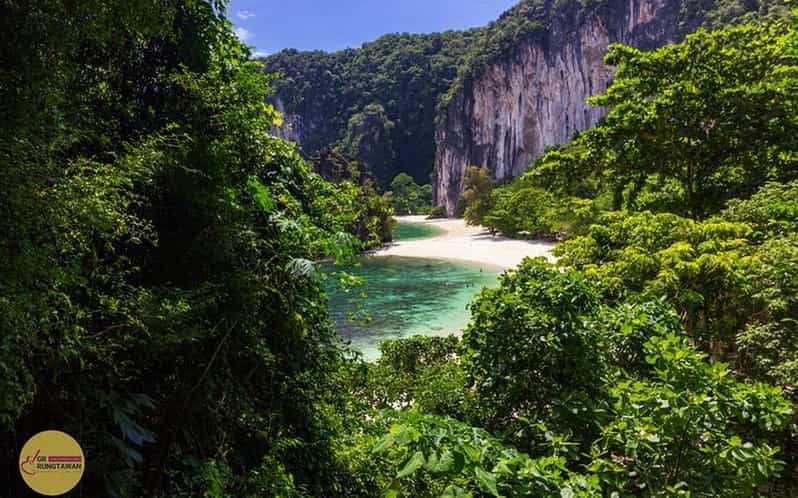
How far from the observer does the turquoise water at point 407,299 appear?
15.6 metres

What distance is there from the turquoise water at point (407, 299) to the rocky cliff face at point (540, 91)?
36.1 metres

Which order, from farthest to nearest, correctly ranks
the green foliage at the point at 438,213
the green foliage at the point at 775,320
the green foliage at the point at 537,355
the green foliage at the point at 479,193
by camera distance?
the green foliage at the point at 438,213 < the green foliage at the point at 479,193 < the green foliage at the point at 775,320 < the green foliage at the point at 537,355

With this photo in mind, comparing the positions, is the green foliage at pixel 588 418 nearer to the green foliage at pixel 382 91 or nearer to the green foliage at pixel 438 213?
the green foliage at pixel 438 213

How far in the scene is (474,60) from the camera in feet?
234

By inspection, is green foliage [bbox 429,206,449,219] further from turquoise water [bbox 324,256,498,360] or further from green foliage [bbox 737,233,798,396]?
green foliage [bbox 737,233,798,396]

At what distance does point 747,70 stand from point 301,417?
8896mm

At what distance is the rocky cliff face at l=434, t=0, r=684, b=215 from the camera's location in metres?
54.5

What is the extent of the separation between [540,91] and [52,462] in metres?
68.5

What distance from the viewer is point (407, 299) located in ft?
68.8

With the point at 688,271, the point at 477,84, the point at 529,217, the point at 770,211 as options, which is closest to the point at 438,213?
the point at 477,84

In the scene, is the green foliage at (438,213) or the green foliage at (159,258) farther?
the green foliage at (438,213)

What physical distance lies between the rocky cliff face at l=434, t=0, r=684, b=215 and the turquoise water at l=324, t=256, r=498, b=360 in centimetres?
3606

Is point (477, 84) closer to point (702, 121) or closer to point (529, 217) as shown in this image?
point (529, 217)

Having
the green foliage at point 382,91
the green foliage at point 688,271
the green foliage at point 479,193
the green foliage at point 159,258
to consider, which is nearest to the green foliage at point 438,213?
the green foliage at point 382,91
